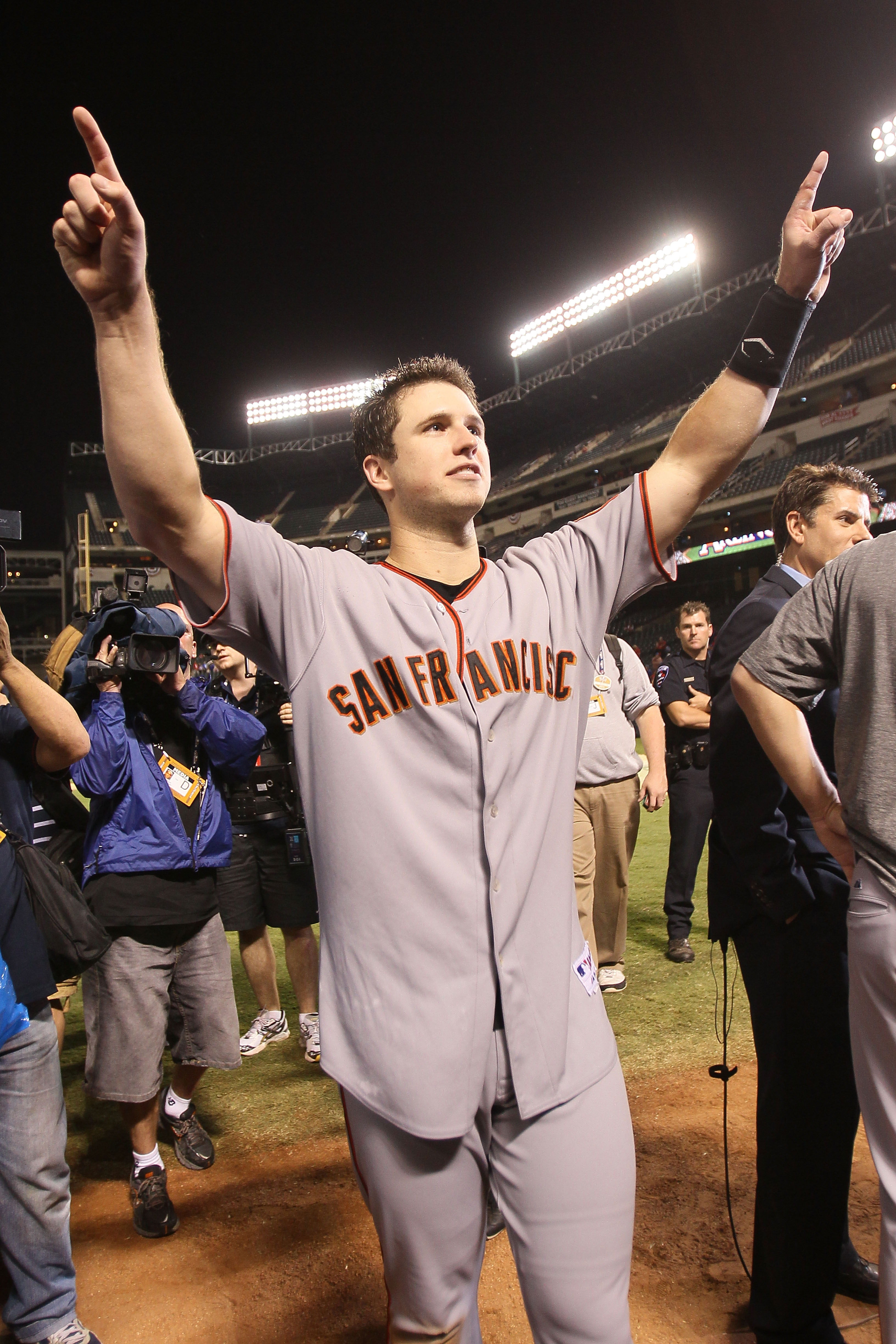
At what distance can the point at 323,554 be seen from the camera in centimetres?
165

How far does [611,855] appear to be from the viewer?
5.20m

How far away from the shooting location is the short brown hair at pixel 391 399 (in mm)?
1854

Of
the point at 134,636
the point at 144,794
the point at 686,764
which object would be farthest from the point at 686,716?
the point at 134,636

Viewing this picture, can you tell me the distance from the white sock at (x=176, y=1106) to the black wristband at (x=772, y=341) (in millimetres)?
3603

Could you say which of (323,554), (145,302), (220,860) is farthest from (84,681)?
(145,302)

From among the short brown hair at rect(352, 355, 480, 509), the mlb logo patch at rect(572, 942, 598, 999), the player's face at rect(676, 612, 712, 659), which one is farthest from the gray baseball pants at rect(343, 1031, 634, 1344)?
the player's face at rect(676, 612, 712, 659)

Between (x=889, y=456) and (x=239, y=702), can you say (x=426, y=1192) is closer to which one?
(x=239, y=702)

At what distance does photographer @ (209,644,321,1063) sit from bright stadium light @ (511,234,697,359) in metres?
35.4

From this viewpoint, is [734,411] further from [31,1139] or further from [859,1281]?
[31,1139]

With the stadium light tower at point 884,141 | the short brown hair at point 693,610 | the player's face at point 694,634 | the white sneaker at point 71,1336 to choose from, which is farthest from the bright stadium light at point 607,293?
the white sneaker at point 71,1336

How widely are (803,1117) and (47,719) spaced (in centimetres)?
263

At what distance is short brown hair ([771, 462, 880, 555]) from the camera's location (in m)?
2.61

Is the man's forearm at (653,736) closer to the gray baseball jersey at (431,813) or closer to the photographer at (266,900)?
the photographer at (266,900)

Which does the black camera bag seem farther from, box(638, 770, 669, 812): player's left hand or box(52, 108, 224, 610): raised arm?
box(638, 770, 669, 812): player's left hand
